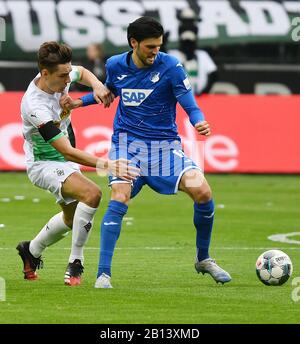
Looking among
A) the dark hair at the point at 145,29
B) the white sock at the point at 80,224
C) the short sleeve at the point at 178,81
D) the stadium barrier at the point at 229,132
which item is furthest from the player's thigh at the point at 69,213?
the stadium barrier at the point at 229,132

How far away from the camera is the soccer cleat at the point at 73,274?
10.3 metres

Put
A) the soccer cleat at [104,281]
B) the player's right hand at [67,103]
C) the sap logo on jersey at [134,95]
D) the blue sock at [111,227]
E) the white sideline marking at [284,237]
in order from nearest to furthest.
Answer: the soccer cleat at [104,281]
the blue sock at [111,227]
the player's right hand at [67,103]
the sap logo on jersey at [134,95]
the white sideline marking at [284,237]

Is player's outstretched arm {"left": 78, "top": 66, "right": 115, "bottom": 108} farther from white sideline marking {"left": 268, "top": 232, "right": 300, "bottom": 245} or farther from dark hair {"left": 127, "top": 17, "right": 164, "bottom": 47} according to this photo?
white sideline marking {"left": 268, "top": 232, "right": 300, "bottom": 245}

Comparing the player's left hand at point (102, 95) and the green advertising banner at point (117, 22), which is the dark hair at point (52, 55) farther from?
the green advertising banner at point (117, 22)

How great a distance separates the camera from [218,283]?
10555mm

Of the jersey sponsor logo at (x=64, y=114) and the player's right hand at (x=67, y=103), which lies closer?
the player's right hand at (x=67, y=103)

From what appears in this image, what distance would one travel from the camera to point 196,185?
33.9 feet

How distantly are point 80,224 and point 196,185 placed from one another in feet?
3.55

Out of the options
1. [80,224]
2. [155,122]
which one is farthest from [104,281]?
[155,122]

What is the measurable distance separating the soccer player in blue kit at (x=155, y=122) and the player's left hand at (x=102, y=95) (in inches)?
4.8

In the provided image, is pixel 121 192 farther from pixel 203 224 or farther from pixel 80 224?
pixel 203 224

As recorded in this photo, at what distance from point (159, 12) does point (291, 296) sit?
19.1m

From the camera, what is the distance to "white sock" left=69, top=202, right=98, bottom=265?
10.4 m

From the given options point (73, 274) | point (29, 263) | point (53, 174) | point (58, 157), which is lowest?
point (73, 274)
